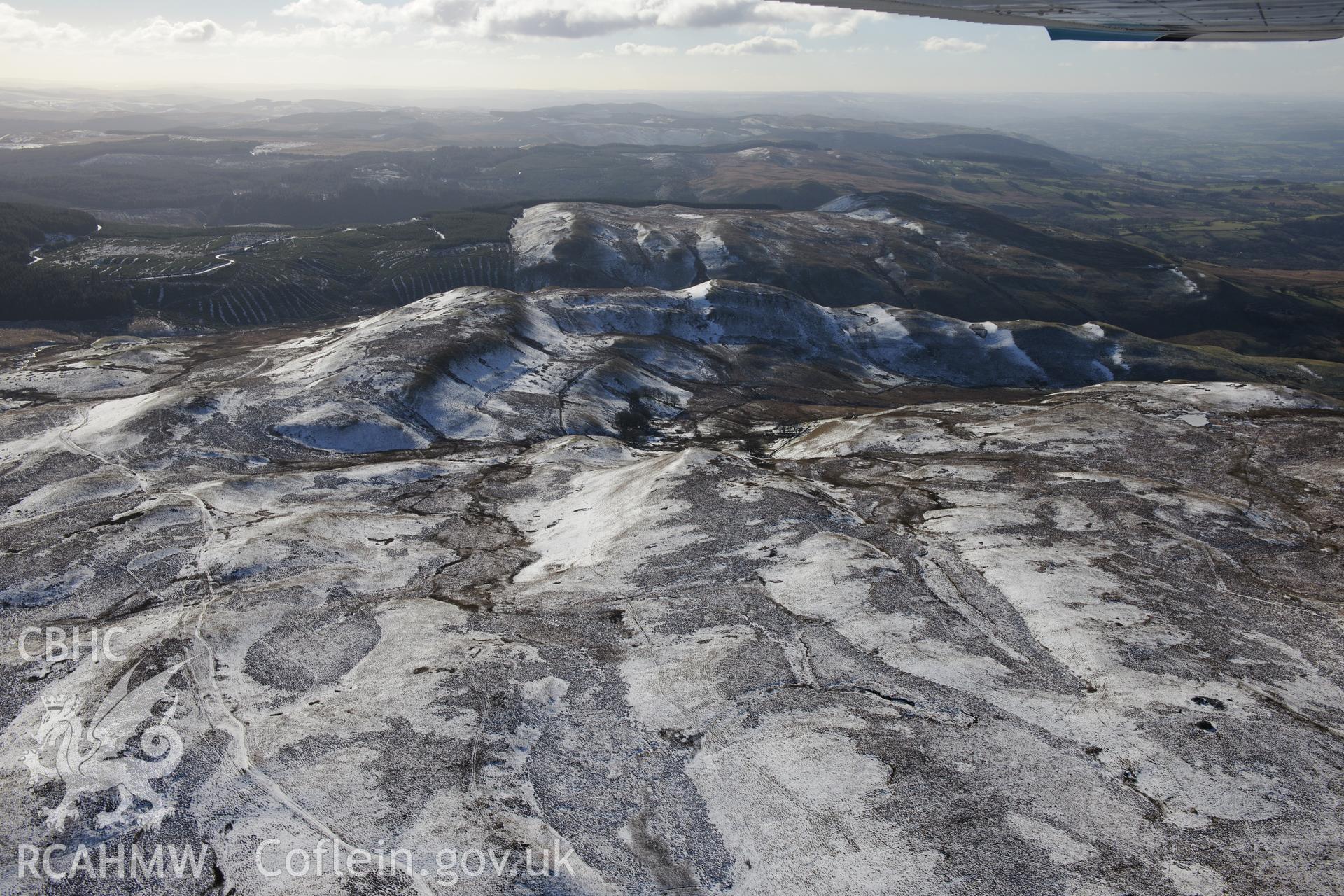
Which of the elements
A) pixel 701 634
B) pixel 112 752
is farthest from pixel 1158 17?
pixel 112 752

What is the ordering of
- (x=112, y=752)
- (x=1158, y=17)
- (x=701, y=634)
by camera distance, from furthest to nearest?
(x=701, y=634) < (x=112, y=752) < (x=1158, y=17)

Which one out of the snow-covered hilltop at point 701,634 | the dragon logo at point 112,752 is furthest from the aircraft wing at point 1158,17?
the dragon logo at point 112,752

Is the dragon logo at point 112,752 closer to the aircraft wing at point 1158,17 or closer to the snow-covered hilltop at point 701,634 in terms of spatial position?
the snow-covered hilltop at point 701,634

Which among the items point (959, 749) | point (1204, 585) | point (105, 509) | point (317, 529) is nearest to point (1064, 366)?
point (1204, 585)

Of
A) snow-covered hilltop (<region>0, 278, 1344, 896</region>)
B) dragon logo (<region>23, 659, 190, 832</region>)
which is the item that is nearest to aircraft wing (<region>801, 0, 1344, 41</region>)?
snow-covered hilltop (<region>0, 278, 1344, 896</region>)

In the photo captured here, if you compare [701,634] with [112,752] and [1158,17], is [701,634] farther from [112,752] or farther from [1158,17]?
[1158,17]

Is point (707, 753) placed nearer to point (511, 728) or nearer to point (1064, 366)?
point (511, 728)
